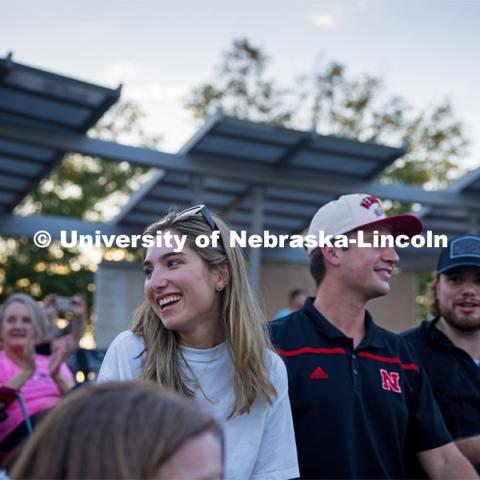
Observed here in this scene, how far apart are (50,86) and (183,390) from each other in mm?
6557

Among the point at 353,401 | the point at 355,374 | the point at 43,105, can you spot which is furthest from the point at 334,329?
the point at 43,105

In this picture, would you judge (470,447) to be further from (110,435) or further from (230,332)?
(110,435)

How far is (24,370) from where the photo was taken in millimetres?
6023

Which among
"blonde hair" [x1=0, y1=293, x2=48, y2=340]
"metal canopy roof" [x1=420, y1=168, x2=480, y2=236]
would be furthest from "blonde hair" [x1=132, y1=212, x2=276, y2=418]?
"metal canopy roof" [x1=420, y1=168, x2=480, y2=236]

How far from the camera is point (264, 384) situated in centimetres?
307

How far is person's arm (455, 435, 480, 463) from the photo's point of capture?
12.5 ft

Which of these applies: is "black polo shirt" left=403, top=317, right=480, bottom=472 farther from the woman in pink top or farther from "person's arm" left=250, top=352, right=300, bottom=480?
the woman in pink top

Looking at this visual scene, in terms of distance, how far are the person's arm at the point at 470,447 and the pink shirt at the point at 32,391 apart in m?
3.08

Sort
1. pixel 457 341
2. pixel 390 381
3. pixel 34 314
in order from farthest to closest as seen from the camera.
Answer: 1. pixel 34 314
2. pixel 457 341
3. pixel 390 381

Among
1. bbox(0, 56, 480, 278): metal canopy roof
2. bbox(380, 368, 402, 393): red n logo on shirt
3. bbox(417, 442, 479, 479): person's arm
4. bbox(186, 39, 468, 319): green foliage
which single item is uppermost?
bbox(186, 39, 468, 319): green foliage

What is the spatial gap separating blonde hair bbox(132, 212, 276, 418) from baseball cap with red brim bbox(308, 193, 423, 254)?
76 centimetres

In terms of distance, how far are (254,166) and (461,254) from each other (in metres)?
6.95

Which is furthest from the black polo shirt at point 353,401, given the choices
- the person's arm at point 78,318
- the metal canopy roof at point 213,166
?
the metal canopy roof at point 213,166

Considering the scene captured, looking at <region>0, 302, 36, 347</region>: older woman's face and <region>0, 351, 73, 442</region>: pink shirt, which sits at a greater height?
<region>0, 302, 36, 347</region>: older woman's face
